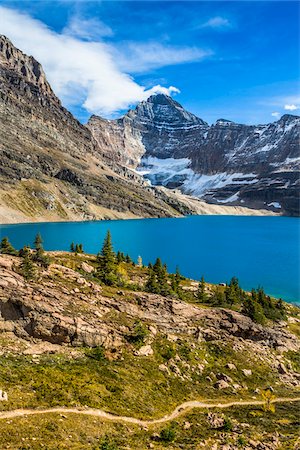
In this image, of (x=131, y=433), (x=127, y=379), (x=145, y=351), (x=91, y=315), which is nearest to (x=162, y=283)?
(x=145, y=351)

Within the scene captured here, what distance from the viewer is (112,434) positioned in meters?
23.4

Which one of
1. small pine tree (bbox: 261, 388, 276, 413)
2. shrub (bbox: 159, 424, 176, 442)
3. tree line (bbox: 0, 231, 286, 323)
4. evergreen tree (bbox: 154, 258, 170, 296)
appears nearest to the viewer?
shrub (bbox: 159, 424, 176, 442)

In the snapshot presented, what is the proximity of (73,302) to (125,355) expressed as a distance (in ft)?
26.6

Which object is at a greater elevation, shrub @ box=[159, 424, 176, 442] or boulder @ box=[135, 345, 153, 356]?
boulder @ box=[135, 345, 153, 356]

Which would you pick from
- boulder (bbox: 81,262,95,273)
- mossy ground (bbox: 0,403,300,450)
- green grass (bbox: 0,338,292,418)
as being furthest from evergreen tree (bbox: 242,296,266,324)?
boulder (bbox: 81,262,95,273)

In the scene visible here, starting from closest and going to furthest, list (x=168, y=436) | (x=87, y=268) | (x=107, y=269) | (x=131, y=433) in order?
(x=168, y=436)
(x=131, y=433)
(x=107, y=269)
(x=87, y=268)

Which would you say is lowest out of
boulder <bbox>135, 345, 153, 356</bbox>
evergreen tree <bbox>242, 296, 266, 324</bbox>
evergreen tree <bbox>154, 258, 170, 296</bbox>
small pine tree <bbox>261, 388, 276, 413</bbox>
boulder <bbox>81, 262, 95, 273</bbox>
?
small pine tree <bbox>261, 388, 276, 413</bbox>

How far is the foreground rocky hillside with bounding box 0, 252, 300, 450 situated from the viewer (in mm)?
24000

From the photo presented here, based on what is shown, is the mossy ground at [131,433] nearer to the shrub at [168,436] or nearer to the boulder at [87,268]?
the shrub at [168,436]

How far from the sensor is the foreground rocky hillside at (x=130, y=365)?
24.0 metres

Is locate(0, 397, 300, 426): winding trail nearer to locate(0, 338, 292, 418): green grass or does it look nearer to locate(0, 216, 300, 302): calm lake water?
locate(0, 338, 292, 418): green grass

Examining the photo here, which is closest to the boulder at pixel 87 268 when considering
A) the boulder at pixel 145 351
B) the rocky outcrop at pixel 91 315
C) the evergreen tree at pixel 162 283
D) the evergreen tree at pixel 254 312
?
the rocky outcrop at pixel 91 315

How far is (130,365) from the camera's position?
34594 mm

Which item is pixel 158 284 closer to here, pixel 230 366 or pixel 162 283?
pixel 162 283
